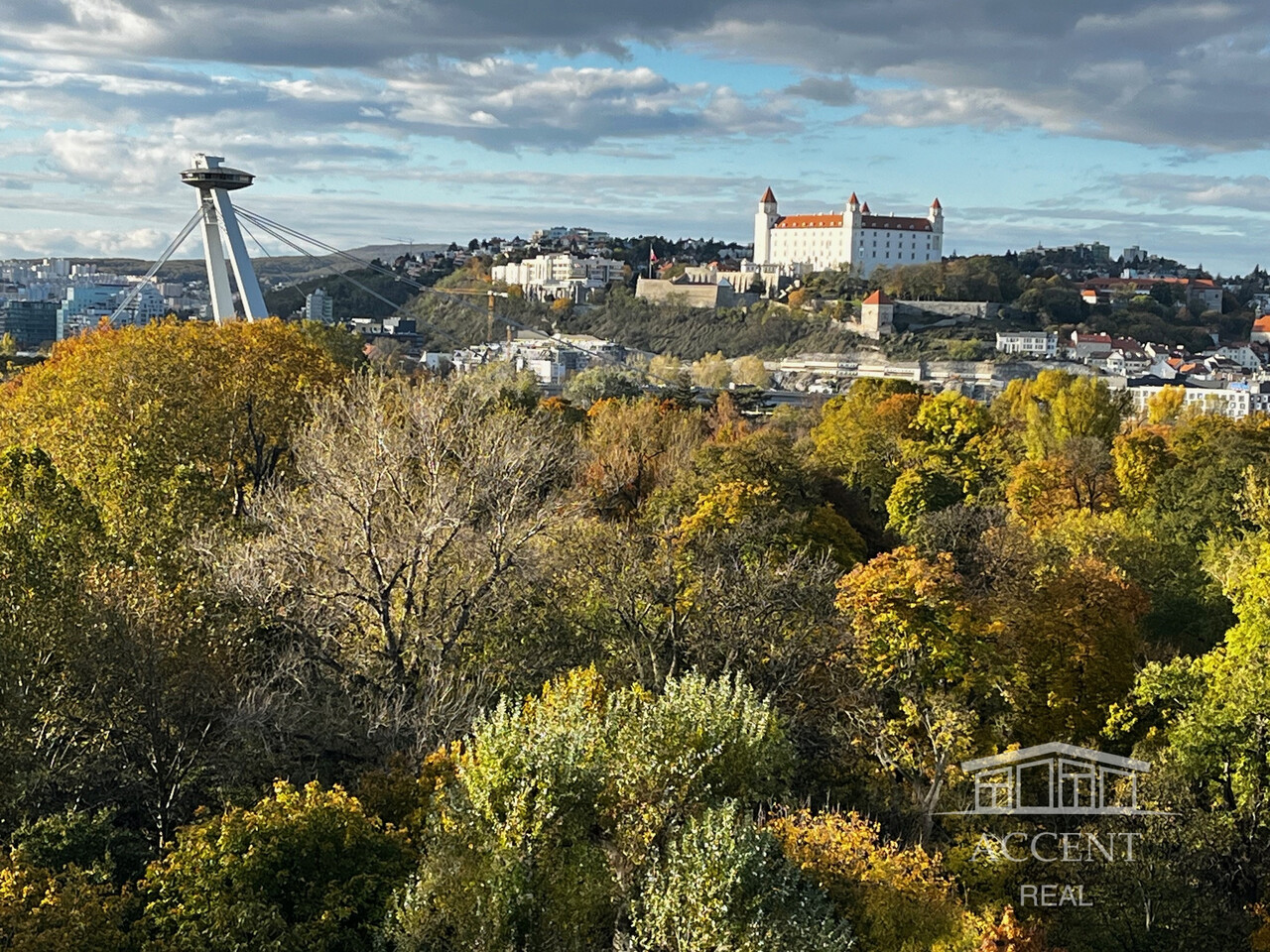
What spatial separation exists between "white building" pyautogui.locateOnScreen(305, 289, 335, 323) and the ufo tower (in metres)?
55.8

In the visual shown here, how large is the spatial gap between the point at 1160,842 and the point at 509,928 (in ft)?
20.4

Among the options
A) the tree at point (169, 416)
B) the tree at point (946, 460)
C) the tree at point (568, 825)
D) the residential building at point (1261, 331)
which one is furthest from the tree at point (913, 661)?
the residential building at point (1261, 331)

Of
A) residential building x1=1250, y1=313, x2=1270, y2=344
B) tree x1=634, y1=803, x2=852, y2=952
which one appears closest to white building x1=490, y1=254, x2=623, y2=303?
residential building x1=1250, y1=313, x2=1270, y2=344

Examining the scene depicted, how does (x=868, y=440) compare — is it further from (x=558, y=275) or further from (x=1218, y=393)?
(x=558, y=275)

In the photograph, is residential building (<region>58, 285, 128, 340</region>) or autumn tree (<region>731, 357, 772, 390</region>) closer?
autumn tree (<region>731, 357, 772, 390</region>)

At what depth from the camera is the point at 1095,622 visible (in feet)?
52.4

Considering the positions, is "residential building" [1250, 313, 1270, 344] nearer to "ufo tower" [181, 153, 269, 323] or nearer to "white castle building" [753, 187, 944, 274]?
"white castle building" [753, 187, 944, 274]

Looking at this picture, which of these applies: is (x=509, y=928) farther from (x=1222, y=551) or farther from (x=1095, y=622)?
(x=1222, y=551)

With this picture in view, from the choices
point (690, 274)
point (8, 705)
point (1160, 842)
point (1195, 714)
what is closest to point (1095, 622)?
point (1195, 714)

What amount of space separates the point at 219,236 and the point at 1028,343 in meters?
65.7

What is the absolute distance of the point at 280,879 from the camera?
9.48 meters

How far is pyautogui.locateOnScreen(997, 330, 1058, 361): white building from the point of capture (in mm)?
89688

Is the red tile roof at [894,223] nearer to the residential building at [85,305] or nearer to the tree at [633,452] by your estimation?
the residential building at [85,305]

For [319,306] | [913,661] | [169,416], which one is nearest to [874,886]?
[913,661]
